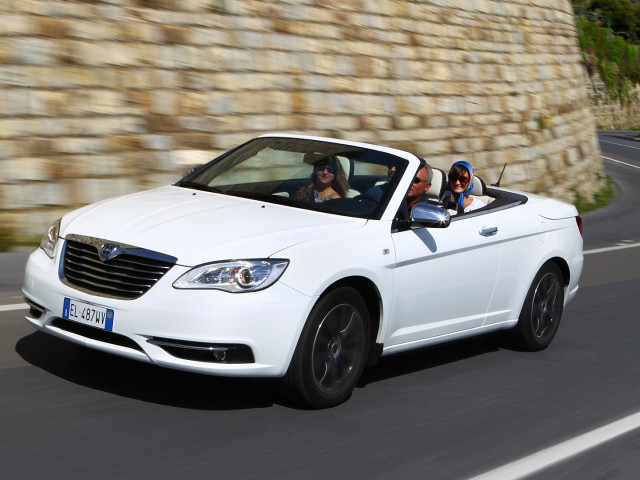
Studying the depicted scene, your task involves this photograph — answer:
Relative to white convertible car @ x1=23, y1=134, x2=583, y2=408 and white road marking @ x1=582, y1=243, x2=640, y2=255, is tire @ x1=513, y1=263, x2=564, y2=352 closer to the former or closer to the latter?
white convertible car @ x1=23, y1=134, x2=583, y2=408

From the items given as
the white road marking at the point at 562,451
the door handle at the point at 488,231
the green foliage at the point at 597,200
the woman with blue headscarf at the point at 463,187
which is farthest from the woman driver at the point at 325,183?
the green foliage at the point at 597,200

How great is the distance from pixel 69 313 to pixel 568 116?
64.2ft

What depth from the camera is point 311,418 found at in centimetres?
542

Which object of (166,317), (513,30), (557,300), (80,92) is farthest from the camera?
(513,30)

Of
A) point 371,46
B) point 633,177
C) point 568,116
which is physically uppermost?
point 371,46

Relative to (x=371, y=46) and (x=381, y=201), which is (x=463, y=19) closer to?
(x=371, y=46)

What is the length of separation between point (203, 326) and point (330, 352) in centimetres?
84

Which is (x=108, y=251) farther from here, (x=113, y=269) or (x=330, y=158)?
(x=330, y=158)

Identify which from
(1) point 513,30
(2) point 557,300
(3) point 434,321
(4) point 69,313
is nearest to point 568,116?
(1) point 513,30

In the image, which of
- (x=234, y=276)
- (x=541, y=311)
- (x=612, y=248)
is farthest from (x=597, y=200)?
(x=234, y=276)

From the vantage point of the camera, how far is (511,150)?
19875mm

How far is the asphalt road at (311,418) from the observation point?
462 centimetres

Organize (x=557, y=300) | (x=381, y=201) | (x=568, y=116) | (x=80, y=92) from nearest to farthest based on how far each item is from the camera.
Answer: (x=381, y=201)
(x=557, y=300)
(x=80, y=92)
(x=568, y=116)

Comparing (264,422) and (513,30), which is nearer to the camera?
(264,422)
